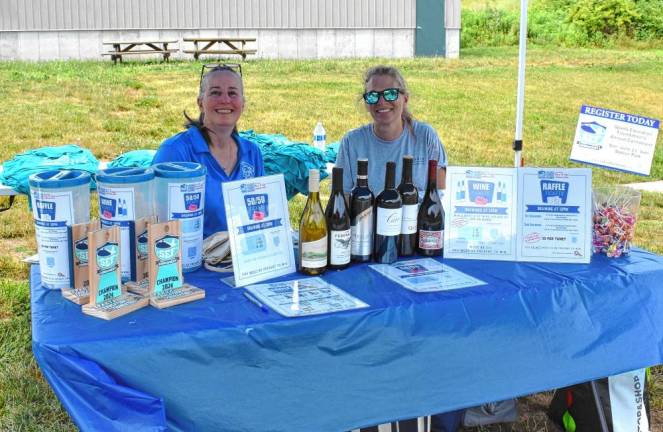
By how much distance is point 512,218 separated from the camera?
2.24m

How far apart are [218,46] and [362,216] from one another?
13223 millimetres

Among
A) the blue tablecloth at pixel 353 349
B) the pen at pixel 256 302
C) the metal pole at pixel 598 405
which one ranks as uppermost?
the pen at pixel 256 302

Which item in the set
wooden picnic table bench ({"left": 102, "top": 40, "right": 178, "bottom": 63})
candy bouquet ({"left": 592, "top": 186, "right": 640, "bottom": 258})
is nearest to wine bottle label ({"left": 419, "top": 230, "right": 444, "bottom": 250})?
candy bouquet ({"left": 592, "top": 186, "right": 640, "bottom": 258})

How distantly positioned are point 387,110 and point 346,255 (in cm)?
104

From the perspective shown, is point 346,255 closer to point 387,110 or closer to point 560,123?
point 387,110

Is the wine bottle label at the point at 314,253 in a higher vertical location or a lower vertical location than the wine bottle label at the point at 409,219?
lower

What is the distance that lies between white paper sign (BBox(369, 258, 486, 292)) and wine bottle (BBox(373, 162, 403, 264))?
36mm

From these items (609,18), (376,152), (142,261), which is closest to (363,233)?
(142,261)

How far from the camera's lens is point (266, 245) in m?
2.04

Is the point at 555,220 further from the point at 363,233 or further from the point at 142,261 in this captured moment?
the point at 142,261

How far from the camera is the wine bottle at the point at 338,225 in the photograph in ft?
6.66

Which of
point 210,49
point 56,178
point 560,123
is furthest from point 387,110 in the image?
point 210,49

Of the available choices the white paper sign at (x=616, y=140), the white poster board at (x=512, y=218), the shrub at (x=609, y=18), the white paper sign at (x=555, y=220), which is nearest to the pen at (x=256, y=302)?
the white poster board at (x=512, y=218)

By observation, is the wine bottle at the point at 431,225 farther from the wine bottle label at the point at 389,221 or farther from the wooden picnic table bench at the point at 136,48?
the wooden picnic table bench at the point at 136,48
